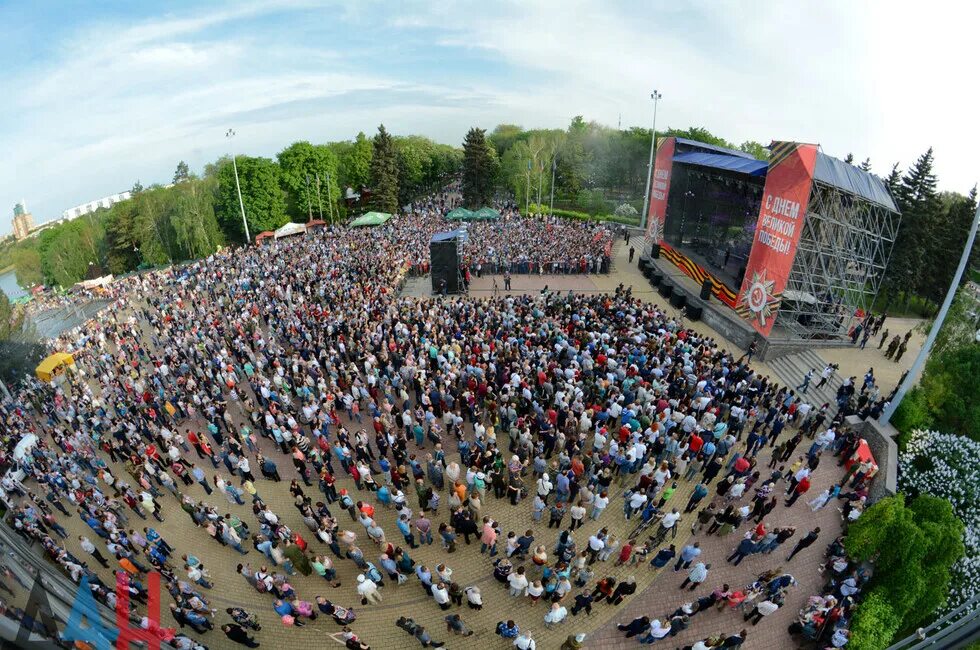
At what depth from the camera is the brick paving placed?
8523mm

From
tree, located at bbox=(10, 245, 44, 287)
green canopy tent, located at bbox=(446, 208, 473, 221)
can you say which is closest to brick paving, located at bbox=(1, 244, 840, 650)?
green canopy tent, located at bbox=(446, 208, 473, 221)

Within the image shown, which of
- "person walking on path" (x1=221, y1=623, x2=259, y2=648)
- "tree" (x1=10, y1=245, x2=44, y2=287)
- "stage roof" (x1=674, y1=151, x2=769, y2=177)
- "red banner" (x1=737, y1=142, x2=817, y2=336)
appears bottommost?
"tree" (x1=10, y1=245, x2=44, y2=287)

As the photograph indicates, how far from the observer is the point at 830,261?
18219mm

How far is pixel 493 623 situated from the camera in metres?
8.62

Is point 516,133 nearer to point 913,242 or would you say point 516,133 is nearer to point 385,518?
point 913,242

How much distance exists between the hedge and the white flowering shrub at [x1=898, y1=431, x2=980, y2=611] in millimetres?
35216

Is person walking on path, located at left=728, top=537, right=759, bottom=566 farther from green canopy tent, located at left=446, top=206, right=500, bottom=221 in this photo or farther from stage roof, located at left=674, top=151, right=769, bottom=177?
green canopy tent, located at left=446, top=206, right=500, bottom=221

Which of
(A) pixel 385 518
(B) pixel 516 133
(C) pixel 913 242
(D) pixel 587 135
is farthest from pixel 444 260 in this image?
(B) pixel 516 133

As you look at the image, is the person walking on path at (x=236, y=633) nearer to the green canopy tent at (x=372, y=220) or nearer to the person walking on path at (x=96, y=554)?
the person walking on path at (x=96, y=554)

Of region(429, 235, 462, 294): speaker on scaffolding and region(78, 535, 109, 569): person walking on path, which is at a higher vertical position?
region(429, 235, 462, 294): speaker on scaffolding

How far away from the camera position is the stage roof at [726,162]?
18672 millimetres

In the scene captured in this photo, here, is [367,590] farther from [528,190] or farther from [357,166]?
[357,166]

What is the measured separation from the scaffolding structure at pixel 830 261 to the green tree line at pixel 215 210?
36748 millimetres

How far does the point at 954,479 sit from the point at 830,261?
9578mm
